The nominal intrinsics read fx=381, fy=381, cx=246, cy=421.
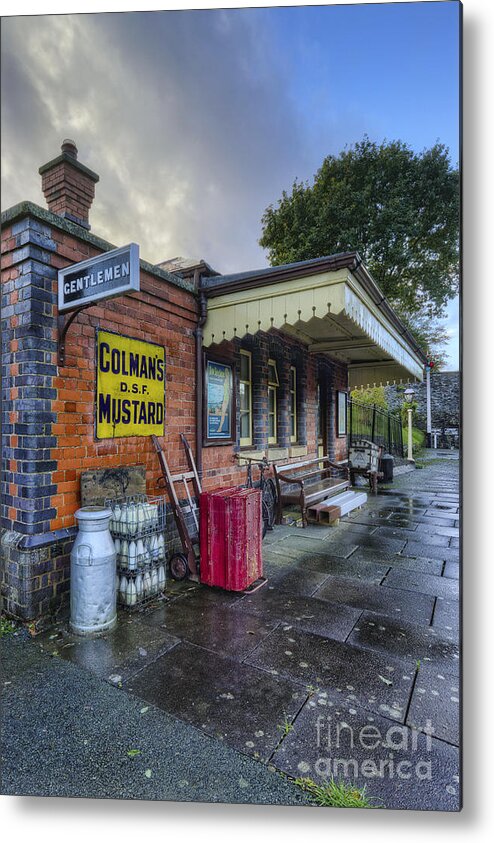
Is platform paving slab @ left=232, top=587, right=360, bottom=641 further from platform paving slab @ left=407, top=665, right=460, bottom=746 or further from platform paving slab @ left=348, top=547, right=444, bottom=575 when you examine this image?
platform paving slab @ left=348, top=547, right=444, bottom=575

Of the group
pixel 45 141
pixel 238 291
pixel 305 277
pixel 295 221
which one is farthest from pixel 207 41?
pixel 295 221

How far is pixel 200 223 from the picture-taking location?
313cm

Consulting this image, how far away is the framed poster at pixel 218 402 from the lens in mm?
5430

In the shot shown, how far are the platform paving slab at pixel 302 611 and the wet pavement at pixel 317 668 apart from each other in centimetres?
1

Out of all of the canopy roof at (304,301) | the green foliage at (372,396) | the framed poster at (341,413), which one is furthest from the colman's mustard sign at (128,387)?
the green foliage at (372,396)

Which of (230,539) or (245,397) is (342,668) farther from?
(245,397)

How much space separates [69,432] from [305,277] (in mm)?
2926

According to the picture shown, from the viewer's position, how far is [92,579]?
118 inches

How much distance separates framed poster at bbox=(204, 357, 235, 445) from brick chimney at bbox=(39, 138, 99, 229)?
2341mm

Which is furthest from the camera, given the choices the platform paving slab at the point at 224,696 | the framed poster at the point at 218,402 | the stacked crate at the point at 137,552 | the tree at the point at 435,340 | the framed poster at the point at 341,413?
the framed poster at the point at 341,413

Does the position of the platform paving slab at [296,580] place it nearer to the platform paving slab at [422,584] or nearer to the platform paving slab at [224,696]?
the platform paving slab at [422,584]

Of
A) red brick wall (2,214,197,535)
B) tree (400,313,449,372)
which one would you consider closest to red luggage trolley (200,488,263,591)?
red brick wall (2,214,197,535)

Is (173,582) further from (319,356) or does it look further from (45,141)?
(319,356)

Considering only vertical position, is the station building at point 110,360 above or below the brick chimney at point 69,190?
below
